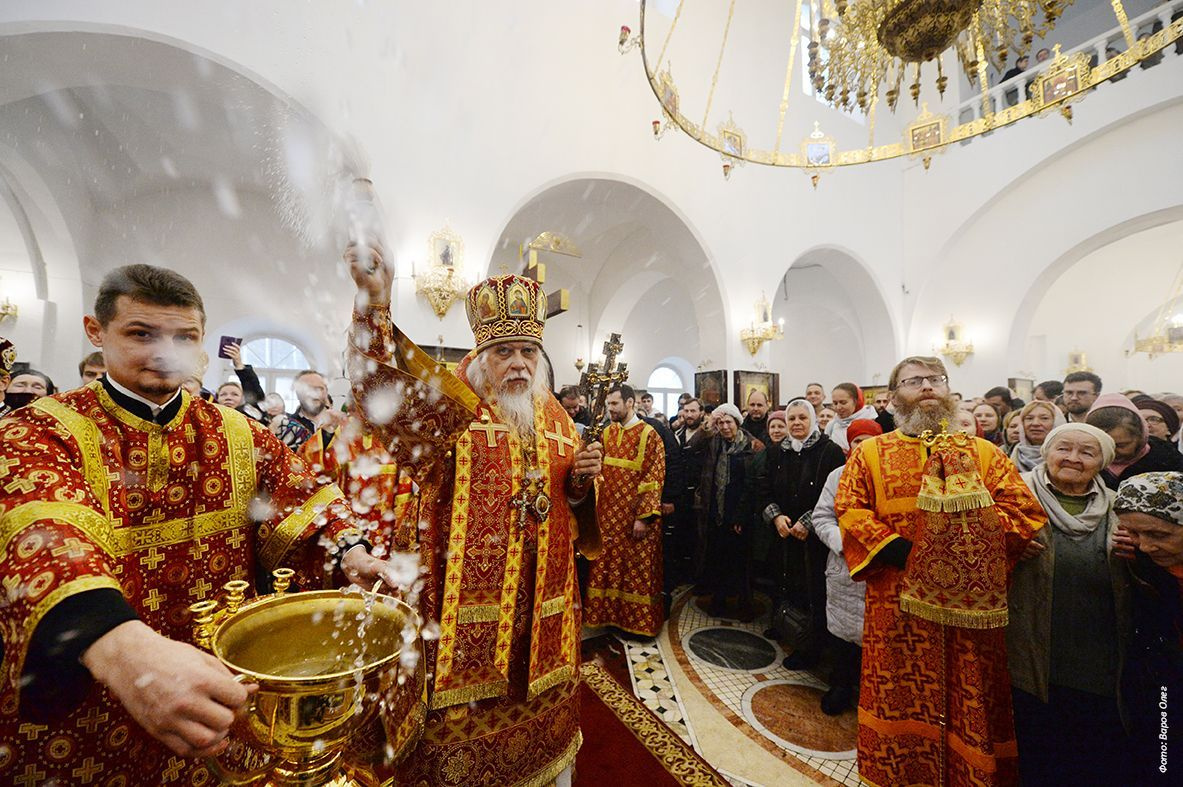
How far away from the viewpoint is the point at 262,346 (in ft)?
29.9

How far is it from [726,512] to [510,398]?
11.5 feet

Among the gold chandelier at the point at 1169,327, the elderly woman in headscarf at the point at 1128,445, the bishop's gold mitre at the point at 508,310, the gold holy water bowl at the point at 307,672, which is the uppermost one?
the gold chandelier at the point at 1169,327

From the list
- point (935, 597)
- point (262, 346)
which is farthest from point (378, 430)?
point (262, 346)

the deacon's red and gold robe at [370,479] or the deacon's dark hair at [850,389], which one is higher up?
the deacon's dark hair at [850,389]

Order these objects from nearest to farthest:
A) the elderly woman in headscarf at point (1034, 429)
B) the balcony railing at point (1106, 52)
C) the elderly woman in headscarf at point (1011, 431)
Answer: the elderly woman in headscarf at point (1034, 429) → the elderly woman in headscarf at point (1011, 431) → the balcony railing at point (1106, 52)

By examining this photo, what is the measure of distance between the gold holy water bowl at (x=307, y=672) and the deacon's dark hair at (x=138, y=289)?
2.46 ft

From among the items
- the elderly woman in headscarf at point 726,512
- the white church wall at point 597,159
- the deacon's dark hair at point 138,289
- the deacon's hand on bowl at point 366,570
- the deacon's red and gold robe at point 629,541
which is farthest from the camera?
the white church wall at point 597,159

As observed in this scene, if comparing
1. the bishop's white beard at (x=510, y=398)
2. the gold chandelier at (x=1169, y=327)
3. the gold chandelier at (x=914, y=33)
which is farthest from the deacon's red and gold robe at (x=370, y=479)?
the gold chandelier at (x=1169, y=327)

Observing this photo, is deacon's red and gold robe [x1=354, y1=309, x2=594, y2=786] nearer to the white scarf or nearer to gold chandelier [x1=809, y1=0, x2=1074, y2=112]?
the white scarf

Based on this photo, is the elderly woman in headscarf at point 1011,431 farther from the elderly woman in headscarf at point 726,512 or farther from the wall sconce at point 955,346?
the wall sconce at point 955,346

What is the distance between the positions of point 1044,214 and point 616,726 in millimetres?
13711

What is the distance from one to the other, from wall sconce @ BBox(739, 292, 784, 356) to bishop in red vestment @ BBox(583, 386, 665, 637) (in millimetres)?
6370

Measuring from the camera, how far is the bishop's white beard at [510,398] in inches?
80.9

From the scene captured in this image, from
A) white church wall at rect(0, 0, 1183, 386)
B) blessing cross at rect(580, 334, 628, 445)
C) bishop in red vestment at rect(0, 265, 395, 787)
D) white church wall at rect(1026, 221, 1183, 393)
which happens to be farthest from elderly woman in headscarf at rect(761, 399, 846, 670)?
white church wall at rect(1026, 221, 1183, 393)
